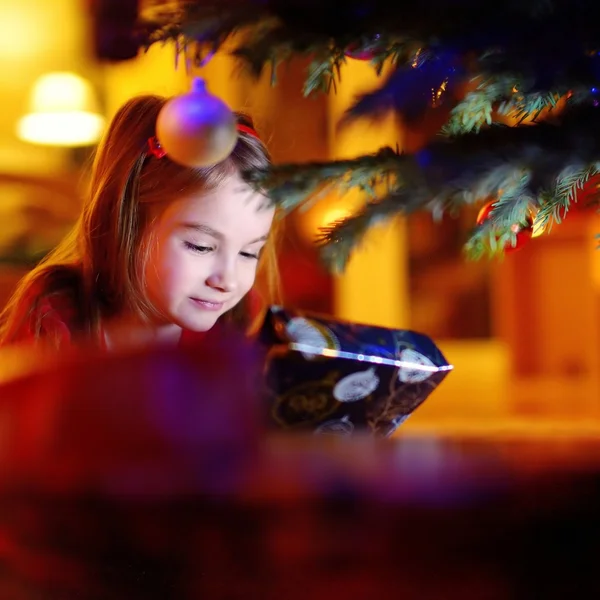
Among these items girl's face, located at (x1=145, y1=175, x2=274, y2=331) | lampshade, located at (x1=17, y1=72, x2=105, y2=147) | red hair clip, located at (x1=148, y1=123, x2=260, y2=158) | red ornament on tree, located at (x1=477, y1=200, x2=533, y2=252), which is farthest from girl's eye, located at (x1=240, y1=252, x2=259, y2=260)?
lampshade, located at (x1=17, y1=72, x2=105, y2=147)

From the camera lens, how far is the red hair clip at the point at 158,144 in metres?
0.77

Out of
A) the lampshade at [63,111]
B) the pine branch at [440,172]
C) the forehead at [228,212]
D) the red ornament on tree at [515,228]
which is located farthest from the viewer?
the lampshade at [63,111]

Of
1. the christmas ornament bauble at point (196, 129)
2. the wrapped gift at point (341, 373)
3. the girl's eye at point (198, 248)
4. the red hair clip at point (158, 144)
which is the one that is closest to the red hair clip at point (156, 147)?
the red hair clip at point (158, 144)

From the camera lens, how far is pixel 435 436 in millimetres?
560

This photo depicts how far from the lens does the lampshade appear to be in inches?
113

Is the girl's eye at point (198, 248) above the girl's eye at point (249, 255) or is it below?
above

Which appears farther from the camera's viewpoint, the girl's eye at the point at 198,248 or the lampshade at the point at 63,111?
the lampshade at the point at 63,111

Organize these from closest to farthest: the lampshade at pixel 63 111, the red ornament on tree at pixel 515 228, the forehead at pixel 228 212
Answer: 1. the red ornament on tree at pixel 515 228
2. the forehead at pixel 228 212
3. the lampshade at pixel 63 111

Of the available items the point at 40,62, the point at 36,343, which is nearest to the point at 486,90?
the point at 36,343

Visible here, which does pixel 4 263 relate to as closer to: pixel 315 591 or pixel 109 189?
pixel 109 189

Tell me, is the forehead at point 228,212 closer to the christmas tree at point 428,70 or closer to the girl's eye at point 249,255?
the girl's eye at point 249,255

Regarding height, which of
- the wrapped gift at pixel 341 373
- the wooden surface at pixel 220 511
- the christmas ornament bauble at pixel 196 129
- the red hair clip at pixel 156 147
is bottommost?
the wooden surface at pixel 220 511

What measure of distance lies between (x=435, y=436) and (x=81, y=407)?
26cm

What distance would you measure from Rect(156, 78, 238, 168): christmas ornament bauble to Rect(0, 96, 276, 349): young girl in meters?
0.25
